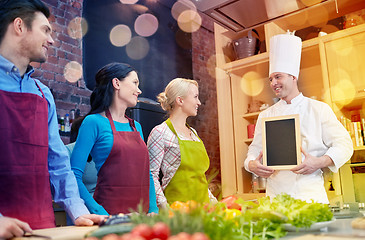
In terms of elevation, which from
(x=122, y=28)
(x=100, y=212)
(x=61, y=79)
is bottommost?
(x=100, y=212)

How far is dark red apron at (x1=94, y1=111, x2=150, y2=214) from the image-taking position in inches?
75.7

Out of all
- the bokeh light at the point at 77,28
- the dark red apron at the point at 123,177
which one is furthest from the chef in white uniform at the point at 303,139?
the bokeh light at the point at 77,28

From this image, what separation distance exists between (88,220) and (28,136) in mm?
456

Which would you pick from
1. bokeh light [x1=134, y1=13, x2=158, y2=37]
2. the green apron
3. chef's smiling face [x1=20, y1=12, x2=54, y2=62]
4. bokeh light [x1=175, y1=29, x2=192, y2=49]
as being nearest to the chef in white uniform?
the green apron

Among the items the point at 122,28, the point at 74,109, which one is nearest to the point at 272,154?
the point at 74,109

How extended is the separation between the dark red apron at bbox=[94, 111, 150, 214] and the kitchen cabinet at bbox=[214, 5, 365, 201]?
145 cm

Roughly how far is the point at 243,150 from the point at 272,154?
170cm

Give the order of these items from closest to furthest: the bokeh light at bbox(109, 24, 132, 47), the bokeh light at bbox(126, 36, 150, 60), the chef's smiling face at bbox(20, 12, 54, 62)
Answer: the chef's smiling face at bbox(20, 12, 54, 62), the bokeh light at bbox(109, 24, 132, 47), the bokeh light at bbox(126, 36, 150, 60)

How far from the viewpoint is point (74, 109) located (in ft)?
12.0

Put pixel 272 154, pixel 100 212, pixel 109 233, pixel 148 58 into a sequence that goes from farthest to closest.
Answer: pixel 148 58
pixel 272 154
pixel 100 212
pixel 109 233

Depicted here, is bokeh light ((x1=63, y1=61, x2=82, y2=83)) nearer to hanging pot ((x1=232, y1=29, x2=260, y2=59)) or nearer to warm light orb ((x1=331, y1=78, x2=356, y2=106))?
hanging pot ((x1=232, y1=29, x2=260, y2=59))

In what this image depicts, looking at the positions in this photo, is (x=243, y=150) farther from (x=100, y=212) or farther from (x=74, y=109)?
(x=100, y=212)

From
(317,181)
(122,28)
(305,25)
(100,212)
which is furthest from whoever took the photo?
(122,28)

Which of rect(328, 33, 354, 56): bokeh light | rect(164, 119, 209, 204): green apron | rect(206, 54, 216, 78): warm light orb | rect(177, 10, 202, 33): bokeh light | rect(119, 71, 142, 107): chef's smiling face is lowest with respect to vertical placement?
rect(164, 119, 209, 204): green apron
